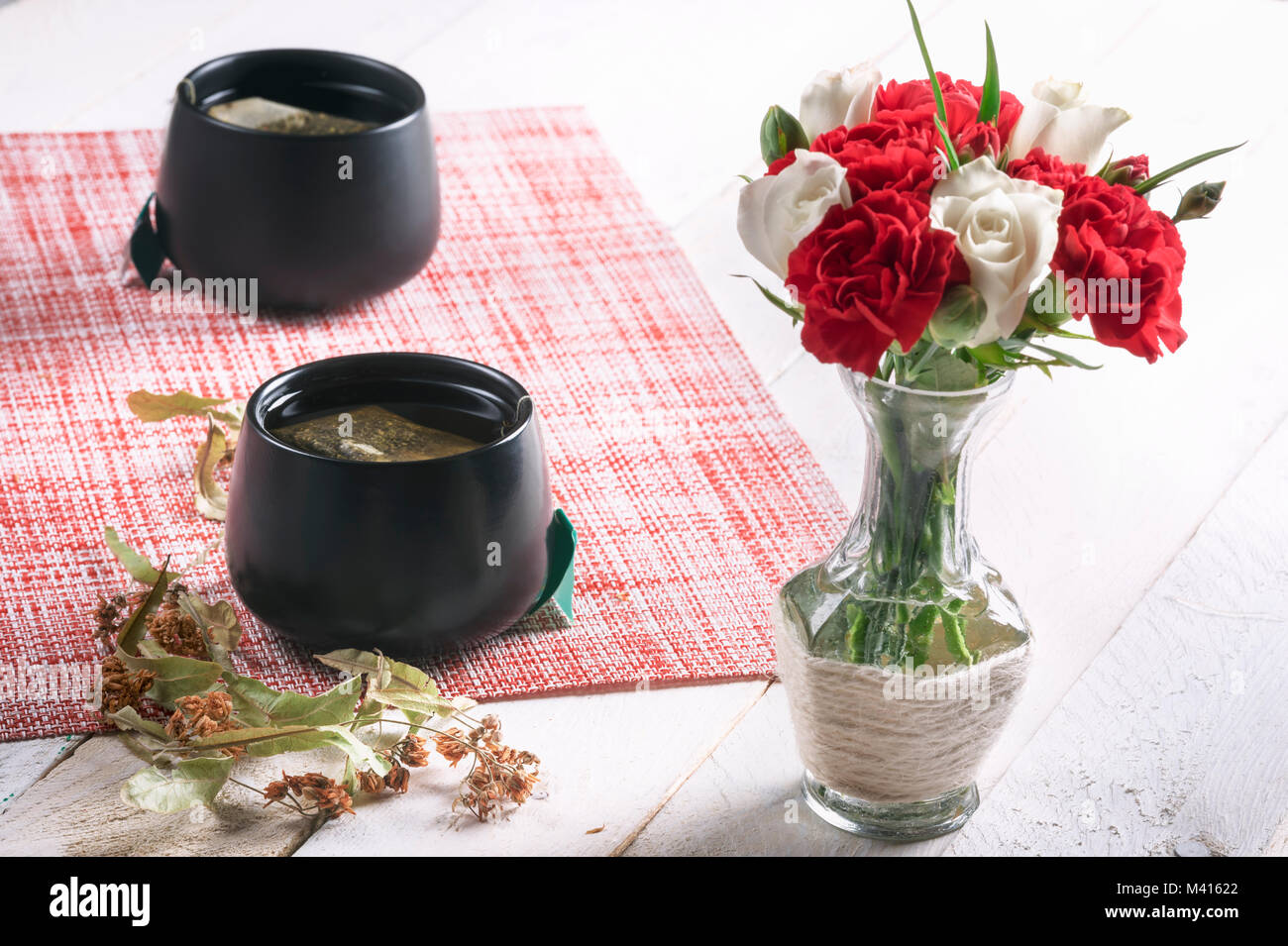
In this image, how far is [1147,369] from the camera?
3.53 ft

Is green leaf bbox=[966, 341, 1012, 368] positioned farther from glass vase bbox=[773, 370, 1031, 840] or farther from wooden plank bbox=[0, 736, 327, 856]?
wooden plank bbox=[0, 736, 327, 856]

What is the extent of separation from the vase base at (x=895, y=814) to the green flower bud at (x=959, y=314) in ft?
0.74

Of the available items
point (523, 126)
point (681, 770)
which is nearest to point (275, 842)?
point (681, 770)

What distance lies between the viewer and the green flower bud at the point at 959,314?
0.50 metres

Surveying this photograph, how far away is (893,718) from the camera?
1.98 feet

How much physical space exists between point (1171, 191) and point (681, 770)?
88 cm

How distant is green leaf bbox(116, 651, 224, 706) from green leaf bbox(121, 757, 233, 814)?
0.15 feet

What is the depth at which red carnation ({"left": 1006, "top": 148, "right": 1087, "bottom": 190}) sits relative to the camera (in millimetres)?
526

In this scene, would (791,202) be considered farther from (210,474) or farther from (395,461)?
(210,474)

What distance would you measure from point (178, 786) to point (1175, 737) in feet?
1.48

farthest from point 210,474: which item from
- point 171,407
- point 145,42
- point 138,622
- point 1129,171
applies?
point 145,42

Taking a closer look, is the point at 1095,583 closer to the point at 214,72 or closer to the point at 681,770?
the point at 681,770

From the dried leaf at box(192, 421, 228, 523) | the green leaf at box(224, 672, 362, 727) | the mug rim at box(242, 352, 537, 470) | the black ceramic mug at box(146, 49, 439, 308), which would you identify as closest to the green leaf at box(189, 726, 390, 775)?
the green leaf at box(224, 672, 362, 727)

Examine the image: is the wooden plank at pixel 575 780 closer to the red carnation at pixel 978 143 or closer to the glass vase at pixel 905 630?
the glass vase at pixel 905 630
